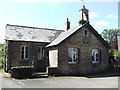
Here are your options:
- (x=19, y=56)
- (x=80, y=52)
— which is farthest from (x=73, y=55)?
(x=19, y=56)

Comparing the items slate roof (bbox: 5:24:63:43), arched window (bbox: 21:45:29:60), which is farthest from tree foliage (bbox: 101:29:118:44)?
arched window (bbox: 21:45:29:60)

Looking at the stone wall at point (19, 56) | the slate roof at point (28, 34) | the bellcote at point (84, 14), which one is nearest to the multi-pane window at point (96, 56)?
the bellcote at point (84, 14)

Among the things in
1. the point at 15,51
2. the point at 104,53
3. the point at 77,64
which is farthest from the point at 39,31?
the point at 104,53

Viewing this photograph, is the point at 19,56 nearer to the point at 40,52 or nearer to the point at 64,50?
the point at 40,52

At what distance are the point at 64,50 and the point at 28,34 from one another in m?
7.58

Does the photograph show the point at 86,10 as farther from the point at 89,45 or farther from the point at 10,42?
the point at 10,42

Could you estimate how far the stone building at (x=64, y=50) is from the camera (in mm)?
19016

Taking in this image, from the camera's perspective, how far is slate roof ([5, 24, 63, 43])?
21647 mm

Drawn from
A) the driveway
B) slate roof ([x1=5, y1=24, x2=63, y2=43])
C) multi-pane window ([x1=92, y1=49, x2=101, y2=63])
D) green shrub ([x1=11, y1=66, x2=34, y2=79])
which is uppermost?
slate roof ([x1=5, y1=24, x2=63, y2=43])

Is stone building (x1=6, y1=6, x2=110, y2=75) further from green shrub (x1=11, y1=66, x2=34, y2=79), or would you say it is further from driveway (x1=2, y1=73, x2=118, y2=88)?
driveway (x1=2, y1=73, x2=118, y2=88)

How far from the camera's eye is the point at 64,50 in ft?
62.3

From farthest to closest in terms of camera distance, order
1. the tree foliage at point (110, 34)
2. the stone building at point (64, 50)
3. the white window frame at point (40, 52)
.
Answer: the tree foliage at point (110, 34)
the white window frame at point (40, 52)
the stone building at point (64, 50)

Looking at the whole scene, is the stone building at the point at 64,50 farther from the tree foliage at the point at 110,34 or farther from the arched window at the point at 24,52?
the tree foliage at the point at 110,34

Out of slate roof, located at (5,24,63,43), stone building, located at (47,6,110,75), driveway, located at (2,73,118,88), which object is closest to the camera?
driveway, located at (2,73,118,88)
